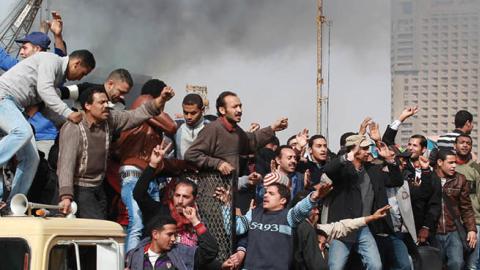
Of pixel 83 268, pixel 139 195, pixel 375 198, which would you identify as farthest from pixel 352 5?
pixel 83 268

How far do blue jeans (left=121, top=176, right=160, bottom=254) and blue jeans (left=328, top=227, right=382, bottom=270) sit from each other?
7.22 ft

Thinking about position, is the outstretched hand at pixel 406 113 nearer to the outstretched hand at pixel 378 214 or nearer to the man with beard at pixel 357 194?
the man with beard at pixel 357 194

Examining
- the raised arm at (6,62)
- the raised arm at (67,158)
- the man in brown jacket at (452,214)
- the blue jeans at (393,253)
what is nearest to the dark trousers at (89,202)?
the raised arm at (67,158)

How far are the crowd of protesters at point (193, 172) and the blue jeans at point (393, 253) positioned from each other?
10mm

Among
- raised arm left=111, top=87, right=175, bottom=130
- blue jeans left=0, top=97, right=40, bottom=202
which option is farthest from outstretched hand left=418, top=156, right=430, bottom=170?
blue jeans left=0, top=97, right=40, bottom=202

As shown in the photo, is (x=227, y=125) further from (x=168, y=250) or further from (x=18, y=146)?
(x=18, y=146)

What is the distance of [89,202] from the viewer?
8297 millimetres

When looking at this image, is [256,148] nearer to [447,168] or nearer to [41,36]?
[41,36]

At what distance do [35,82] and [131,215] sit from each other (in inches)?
52.9

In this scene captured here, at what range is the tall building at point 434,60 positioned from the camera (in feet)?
113

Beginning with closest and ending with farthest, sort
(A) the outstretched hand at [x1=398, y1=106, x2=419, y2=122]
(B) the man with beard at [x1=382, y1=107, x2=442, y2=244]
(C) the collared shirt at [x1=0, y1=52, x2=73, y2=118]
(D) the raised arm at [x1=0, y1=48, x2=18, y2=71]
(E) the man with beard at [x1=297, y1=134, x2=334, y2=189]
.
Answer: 1. (C) the collared shirt at [x1=0, y1=52, x2=73, y2=118]
2. (D) the raised arm at [x1=0, y1=48, x2=18, y2=71]
3. (E) the man with beard at [x1=297, y1=134, x2=334, y2=189]
4. (A) the outstretched hand at [x1=398, y1=106, x2=419, y2=122]
5. (B) the man with beard at [x1=382, y1=107, x2=442, y2=244]

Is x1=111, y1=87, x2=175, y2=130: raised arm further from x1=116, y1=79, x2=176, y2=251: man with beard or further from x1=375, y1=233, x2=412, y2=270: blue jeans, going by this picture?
x1=375, y1=233, x2=412, y2=270: blue jeans

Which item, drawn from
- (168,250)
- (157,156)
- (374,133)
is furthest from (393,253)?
(168,250)

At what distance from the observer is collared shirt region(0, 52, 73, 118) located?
8.29 meters
